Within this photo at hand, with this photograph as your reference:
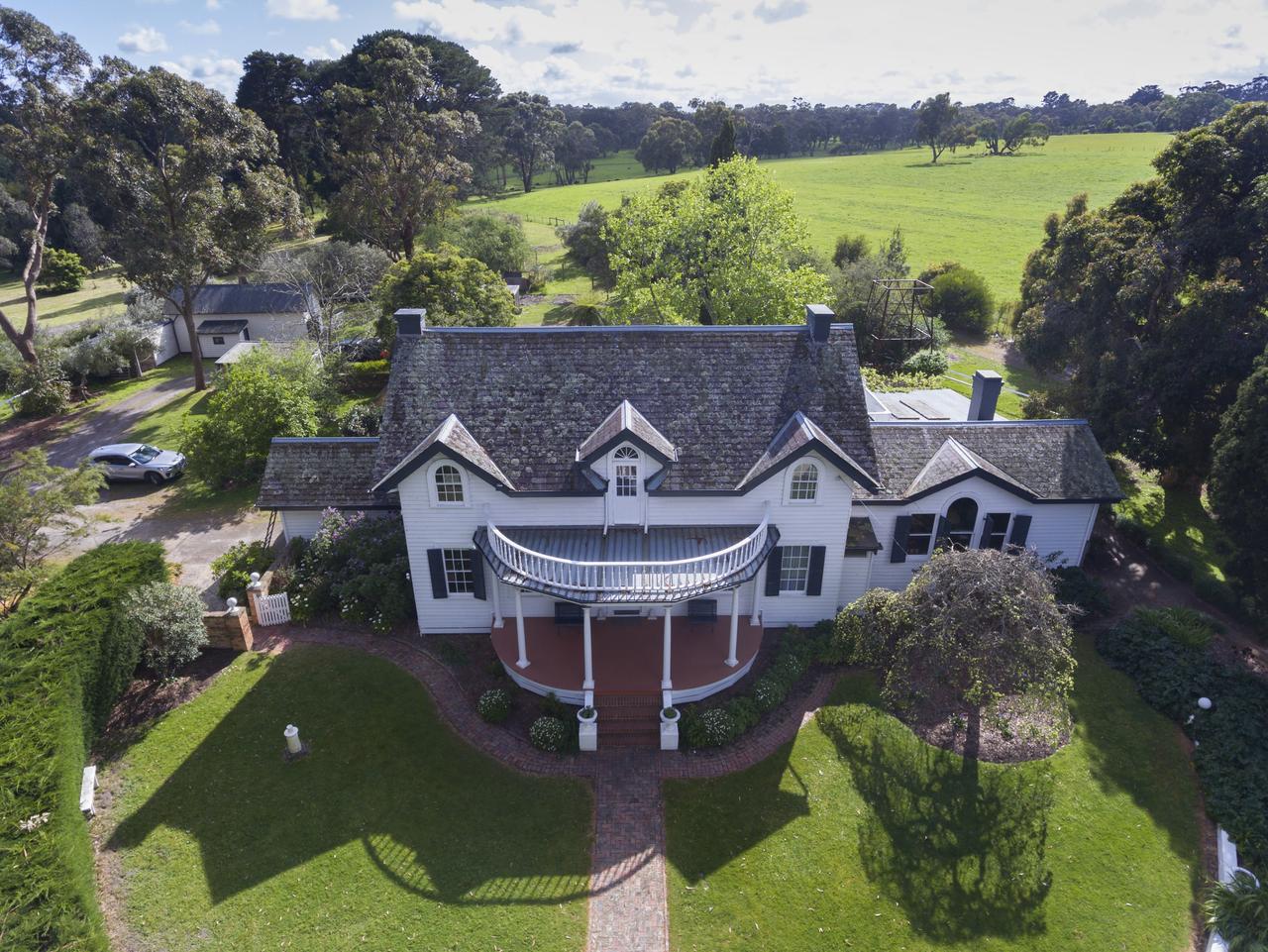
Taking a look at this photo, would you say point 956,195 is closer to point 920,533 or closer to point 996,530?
point 996,530

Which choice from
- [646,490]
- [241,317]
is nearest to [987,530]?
[646,490]

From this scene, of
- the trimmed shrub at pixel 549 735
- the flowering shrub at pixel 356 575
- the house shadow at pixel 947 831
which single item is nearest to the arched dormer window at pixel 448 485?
the flowering shrub at pixel 356 575

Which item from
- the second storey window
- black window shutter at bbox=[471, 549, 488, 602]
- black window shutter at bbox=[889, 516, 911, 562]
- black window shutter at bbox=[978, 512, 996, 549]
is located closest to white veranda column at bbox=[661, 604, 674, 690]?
black window shutter at bbox=[471, 549, 488, 602]

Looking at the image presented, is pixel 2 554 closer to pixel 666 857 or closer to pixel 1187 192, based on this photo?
pixel 666 857

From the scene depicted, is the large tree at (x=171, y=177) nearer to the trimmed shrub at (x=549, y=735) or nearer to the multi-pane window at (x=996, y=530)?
the trimmed shrub at (x=549, y=735)

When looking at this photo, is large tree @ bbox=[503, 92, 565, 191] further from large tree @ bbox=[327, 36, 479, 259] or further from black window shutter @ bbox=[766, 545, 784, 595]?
black window shutter @ bbox=[766, 545, 784, 595]

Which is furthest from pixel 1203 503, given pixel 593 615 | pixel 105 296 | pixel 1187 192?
pixel 105 296
